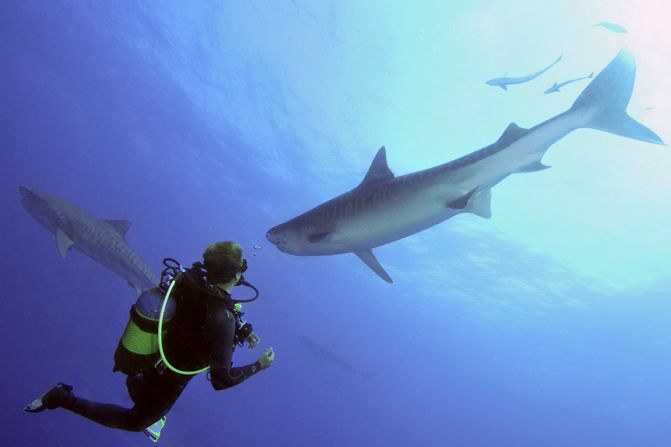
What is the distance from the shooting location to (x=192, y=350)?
3.88 meters

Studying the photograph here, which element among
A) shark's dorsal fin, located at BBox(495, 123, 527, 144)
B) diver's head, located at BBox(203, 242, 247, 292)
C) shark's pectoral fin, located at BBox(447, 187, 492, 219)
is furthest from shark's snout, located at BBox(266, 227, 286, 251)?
shark's dorsal fin, located at BBox(495, 123, 527, 144)

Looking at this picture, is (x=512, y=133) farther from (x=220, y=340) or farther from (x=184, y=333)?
(x=184, y=333)

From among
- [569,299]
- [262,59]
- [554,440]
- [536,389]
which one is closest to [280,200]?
[262,59]

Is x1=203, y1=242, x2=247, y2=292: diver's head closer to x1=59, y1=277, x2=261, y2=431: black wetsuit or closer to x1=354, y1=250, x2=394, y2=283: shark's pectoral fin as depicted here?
x1=59, y1=277, x2=261, y2=431: black wetsuit

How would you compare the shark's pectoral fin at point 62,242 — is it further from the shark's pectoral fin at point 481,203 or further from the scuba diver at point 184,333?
the shark's pectoral fin at point 481,203

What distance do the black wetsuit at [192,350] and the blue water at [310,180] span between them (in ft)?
56.0

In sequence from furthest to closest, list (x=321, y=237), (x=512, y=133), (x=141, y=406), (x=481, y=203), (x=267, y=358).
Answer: (x=321, y=237) → (x=481, y=203) → (x=512, y=133) → (x=267, y=358) → (x=141, y=406)

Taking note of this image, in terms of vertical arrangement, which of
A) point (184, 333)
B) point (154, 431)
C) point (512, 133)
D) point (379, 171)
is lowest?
point (154, 431)

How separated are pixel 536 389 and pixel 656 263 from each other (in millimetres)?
92893

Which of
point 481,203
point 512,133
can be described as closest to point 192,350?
point 481,203

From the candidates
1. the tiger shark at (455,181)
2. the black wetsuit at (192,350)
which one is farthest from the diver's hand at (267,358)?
the tiger shark at (455,181)

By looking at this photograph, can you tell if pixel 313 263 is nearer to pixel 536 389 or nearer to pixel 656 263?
pixel 656 263

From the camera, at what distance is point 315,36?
21594mm

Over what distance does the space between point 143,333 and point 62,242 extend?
719 cm
